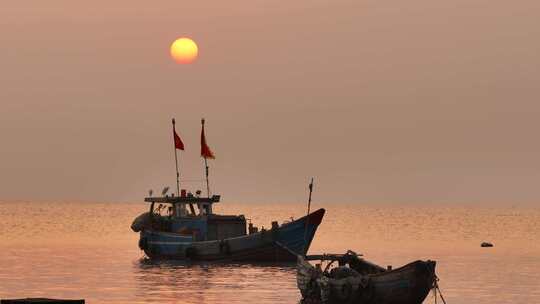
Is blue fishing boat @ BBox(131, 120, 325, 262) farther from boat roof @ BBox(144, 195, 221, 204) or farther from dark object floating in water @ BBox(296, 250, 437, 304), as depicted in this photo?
dark object floating in water @ BBox(296, 250, 437, 304)

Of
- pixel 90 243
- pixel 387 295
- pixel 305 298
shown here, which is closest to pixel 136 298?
pixel 305 298

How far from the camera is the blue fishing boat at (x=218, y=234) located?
3585 inches

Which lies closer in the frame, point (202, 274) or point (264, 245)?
point (202, 274)

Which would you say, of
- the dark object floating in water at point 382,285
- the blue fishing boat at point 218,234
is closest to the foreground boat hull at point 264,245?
the blue fishing boat at point 218,234

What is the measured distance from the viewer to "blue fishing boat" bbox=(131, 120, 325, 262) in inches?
3585

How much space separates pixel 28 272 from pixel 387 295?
118 ft

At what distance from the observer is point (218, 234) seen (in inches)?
3654

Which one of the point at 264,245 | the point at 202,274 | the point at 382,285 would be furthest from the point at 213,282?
the point at 382,285

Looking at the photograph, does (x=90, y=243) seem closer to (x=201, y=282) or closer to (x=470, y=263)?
(x=470, y=263)

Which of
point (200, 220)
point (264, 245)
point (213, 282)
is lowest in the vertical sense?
point (213, 282)

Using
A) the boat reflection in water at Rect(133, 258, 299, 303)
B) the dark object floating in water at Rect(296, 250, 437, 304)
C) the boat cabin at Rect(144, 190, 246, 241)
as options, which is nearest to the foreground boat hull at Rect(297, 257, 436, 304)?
the dark object floating in water at Rect(296, 250, 437, 304)

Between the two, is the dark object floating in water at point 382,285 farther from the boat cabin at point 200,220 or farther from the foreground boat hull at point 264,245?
the boat cabin at point 200,220

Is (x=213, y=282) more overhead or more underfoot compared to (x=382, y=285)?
more underfoot

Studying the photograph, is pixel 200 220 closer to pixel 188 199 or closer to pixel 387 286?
pixel 188 199
